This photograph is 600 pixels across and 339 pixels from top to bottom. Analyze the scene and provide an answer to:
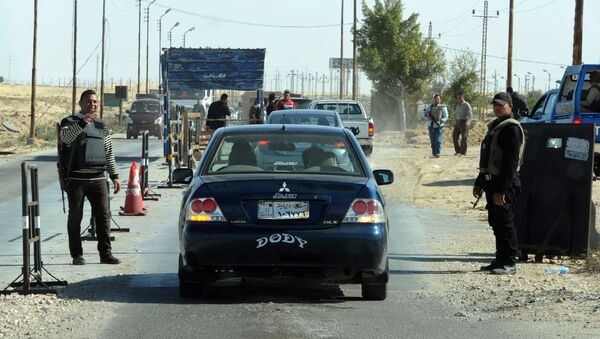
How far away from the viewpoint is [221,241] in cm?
936

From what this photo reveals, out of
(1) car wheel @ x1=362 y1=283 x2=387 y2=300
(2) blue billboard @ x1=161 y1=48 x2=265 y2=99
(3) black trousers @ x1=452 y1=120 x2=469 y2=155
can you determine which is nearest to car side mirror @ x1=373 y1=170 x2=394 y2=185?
(1) car wheel @ x1=362 y1=283 x2=387 y2=300

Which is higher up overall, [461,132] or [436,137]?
[461,132]

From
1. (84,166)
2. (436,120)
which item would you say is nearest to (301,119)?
(436,120)

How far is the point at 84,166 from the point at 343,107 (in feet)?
83.8

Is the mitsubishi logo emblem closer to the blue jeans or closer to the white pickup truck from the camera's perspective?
the white pickup truck

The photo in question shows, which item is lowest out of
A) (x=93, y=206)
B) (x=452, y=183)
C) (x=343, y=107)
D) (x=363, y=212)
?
(x=452, y=183)

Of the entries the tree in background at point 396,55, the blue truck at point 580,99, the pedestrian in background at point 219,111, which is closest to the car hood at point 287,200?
the blue truck at point 580,99

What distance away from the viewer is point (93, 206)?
1214cm

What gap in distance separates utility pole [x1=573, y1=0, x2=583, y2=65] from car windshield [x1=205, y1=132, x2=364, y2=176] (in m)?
20.9

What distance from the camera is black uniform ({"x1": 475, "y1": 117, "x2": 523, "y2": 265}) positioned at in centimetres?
1165

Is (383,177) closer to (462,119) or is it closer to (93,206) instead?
(93,206)

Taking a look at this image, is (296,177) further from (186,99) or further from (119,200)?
(186,99)

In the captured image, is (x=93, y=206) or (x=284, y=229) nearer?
(x=284, y=229)

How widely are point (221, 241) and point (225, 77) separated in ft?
78.5
